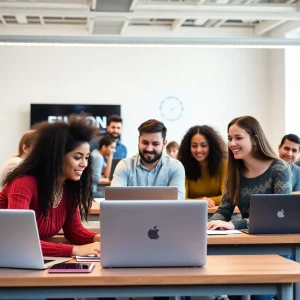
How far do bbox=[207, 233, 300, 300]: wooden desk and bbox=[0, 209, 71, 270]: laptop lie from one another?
106cm

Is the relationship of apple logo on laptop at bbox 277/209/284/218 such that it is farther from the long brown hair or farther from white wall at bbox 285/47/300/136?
white wall at bbox 285/47/300/136

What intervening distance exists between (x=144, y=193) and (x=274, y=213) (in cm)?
77

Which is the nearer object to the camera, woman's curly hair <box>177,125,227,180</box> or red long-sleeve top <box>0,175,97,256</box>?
red long-sleeve top <box>0,175,97,256</box>

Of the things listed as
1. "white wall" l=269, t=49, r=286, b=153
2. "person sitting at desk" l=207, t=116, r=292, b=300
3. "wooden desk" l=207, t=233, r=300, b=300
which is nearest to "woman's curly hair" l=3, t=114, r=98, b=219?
"wooden desk" l=207, t=233, r=300, b=300

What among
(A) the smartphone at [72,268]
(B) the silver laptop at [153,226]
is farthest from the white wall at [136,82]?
(B) the silver laptop at [153,226]

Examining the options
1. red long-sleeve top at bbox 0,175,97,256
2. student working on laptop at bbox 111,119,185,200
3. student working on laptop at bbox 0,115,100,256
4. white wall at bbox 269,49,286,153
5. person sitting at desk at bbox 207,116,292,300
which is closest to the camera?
red long-sleeve top at bbox 0,175,97,256

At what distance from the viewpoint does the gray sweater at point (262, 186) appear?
146 inches

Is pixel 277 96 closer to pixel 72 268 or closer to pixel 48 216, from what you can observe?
pixel 48 216

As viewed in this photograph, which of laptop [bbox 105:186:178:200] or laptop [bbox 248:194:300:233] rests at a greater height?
laptop [bbox 105:186:178:200]

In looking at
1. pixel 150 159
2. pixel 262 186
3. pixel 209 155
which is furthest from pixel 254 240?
pixel 209 155

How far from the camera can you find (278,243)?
10.8ft

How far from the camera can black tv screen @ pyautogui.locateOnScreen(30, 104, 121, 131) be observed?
34.4 ft

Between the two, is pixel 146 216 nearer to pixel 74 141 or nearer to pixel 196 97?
pixel 74 141

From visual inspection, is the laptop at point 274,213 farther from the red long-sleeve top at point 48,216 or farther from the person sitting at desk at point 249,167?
the red long-sleeve top at point 48,216
